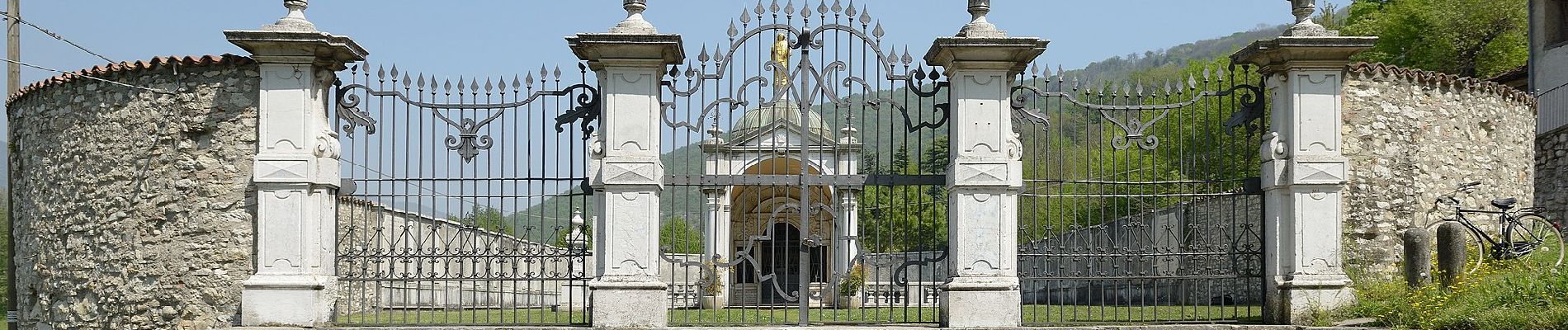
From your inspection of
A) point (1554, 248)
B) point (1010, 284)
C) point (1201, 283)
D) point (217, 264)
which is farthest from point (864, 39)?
point (1201, 283)

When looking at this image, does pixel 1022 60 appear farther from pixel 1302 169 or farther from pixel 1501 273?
pixel 1501 273

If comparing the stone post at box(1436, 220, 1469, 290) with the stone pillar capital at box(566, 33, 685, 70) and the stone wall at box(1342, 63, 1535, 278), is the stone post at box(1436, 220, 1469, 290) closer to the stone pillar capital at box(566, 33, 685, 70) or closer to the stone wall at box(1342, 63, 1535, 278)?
the stone wall at box(1342, 63, 1535, 278)

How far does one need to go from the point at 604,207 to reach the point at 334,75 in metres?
2.52

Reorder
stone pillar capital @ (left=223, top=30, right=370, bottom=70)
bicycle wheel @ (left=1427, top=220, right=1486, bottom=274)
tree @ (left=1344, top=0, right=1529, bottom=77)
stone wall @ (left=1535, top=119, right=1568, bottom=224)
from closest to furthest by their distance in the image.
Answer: stone pillar capital @ (left=223, top=30, right=370, bottom=70) → bicycle wheel @ (left=1427, top=220, right=1486, bottom=274) → stone wall @ (left=1535, top=119, right=1568, bottom=224) → tree @ (left=1344, top=0, right=1529, bottom=77)

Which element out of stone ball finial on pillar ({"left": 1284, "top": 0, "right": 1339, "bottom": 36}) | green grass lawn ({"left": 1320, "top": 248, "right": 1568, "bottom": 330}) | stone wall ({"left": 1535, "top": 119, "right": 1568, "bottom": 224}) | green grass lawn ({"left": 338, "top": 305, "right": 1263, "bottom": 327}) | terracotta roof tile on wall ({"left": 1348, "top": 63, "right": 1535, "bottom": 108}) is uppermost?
stone ball finial on pillar ({"left": 1284, "top": 0, "right": 1339, "bottom": 36})

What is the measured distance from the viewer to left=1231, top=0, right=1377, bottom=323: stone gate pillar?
35.7ft

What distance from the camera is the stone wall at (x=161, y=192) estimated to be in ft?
35.2

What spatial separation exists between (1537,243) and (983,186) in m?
5.40

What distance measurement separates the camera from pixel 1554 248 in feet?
40.3

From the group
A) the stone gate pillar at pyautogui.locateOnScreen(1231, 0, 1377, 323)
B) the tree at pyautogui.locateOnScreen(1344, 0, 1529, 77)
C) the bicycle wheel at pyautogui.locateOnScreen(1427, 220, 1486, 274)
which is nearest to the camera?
the stone gate pillar at pyautogui.locateOnScreen(1231, 0, 1377, 323)

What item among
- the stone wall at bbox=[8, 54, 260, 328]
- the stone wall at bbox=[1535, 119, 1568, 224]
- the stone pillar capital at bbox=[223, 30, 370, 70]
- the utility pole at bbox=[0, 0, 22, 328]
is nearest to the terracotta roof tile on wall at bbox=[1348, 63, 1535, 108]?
the stone wall at bbox=[1535, 119, 1568, 224]

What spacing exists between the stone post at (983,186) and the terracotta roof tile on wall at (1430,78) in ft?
10.5

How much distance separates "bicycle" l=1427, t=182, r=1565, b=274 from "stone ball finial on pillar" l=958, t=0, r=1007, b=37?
4331mm

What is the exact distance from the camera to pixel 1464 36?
94.0ft
